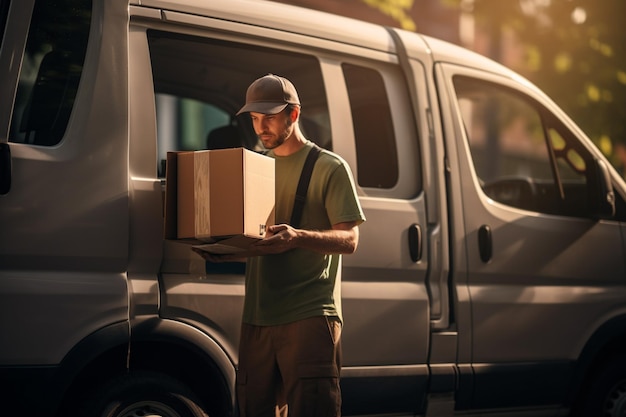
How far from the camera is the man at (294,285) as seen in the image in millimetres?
4609

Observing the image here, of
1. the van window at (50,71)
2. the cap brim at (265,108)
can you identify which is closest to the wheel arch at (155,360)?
the van window at (50,71)

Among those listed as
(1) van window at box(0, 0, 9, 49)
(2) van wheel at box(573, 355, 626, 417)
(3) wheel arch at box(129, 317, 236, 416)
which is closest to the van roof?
(1) van window at box(0, 0, 9, 49)

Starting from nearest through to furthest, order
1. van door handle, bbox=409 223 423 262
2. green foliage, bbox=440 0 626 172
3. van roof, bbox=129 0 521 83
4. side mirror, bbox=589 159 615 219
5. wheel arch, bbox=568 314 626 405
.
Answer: van roof, bbox=129 0 521 83 → van door handle, bbox=409 223 423 262 → wheel arch, bbox=568 314 626 405 → side mirror, bbox=589 159 615 219 → green foliage, bbox=440 0 626 172

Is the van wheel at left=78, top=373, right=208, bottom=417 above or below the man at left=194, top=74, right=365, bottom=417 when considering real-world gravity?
below

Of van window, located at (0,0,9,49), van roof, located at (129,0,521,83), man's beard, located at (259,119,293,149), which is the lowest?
man's beard, located at (259,119,293,149)

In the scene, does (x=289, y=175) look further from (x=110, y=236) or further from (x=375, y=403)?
(x=375, y=403)

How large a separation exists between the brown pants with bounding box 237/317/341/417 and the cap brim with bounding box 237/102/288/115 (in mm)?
826

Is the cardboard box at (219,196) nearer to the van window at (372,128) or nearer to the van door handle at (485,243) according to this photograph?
the van window at (372,128)

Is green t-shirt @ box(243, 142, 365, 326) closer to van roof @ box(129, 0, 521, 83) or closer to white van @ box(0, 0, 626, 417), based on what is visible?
white van @ box(0, 0, 626, 417)

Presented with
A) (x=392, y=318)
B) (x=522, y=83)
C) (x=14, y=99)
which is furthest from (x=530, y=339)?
(x=14, y=99)

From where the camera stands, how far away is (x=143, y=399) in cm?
465

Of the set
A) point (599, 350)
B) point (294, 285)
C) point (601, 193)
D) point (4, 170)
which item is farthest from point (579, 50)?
point (4, 170)

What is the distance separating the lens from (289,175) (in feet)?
15.6

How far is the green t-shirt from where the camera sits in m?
4.67
